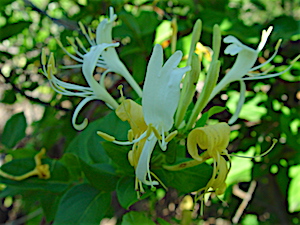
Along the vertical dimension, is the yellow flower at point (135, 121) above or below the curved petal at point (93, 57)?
below

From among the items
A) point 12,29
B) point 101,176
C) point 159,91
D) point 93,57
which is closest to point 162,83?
point 159,91

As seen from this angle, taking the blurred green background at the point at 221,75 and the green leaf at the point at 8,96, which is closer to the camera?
the blurred green background at the point at 221,75

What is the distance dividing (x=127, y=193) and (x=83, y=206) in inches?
3.7

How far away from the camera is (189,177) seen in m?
0.48

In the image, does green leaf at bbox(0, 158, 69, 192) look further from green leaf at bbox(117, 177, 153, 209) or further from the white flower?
the white flower

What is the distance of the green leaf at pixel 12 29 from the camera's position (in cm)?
86

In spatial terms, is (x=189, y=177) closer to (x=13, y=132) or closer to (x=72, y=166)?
(x=72, y=166)

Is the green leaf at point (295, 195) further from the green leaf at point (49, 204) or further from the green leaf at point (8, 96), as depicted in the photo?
the green leaf at point (8, 96)

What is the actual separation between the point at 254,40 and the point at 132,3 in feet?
1.34

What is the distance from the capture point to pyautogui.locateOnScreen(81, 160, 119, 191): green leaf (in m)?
0.52

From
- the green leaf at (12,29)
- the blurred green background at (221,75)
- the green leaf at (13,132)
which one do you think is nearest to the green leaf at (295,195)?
the blurred green background at (221,75)

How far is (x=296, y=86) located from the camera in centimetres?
88

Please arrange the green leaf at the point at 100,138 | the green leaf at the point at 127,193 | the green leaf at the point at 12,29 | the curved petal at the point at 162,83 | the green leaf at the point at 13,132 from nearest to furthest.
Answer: the curved petal at the point at 162,83 < the green leaf at the point at 127,193 < the green leaf at the point at 100,138 < the green leaf at the point at 13,132 < the green leaf at the point at 12,29

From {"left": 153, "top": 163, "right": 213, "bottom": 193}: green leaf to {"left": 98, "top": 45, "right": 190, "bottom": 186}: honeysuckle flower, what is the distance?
0.10 meters
